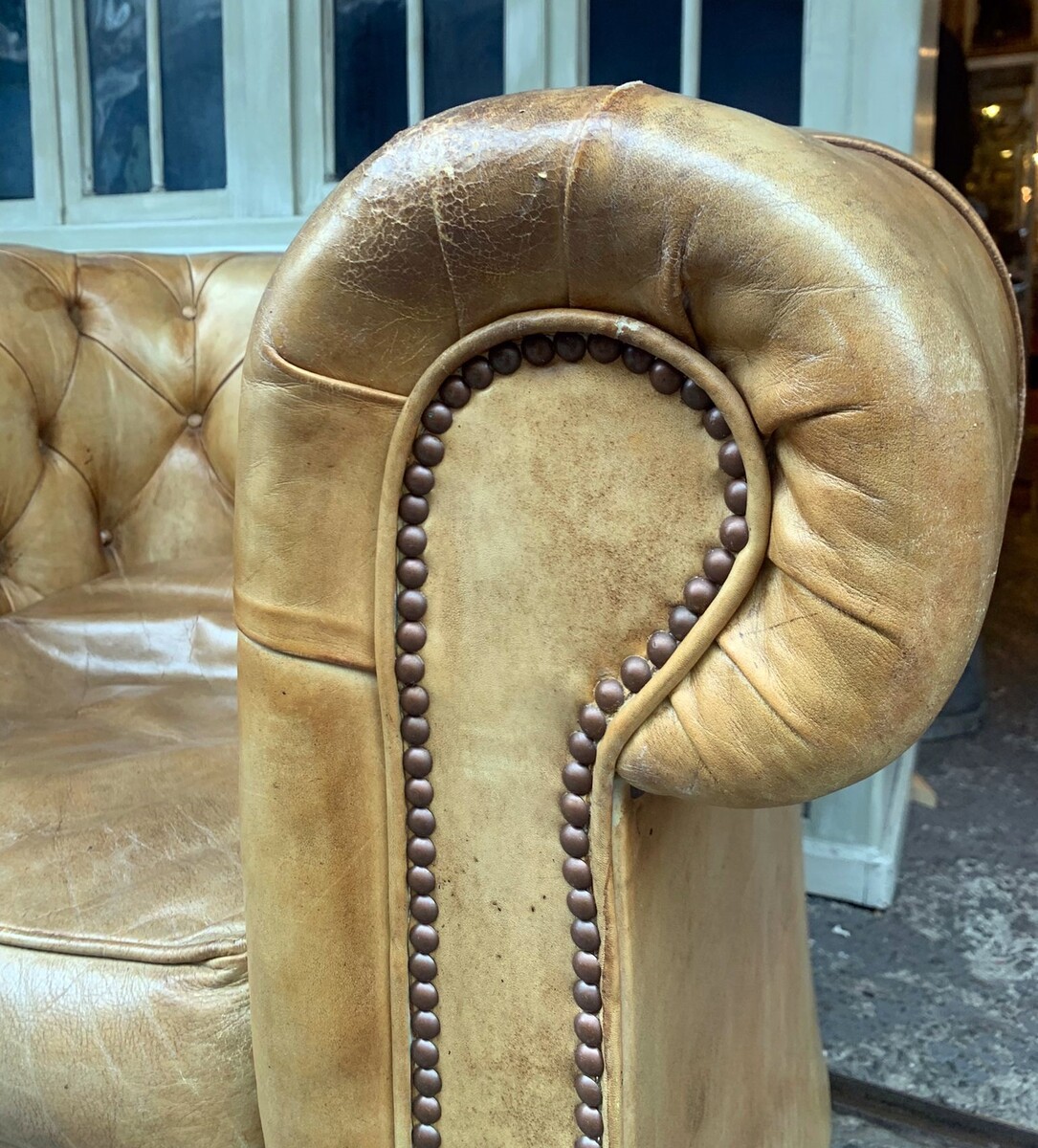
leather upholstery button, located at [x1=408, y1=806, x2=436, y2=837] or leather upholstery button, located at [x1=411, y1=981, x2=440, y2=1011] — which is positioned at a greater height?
leather upholstery button, located at [x1=408, y1=806, x2=436, y2=837]

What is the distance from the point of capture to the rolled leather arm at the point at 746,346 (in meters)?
0.42

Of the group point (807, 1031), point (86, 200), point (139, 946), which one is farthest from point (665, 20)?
point (139, 946)

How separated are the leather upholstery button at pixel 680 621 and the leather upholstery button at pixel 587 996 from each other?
18 cm

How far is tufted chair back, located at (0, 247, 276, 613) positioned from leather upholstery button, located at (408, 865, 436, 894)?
0.83m

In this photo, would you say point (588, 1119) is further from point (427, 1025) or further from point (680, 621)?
point (680, 621)

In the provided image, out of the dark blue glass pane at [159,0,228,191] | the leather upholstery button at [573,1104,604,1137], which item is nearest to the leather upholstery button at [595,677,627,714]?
the leather upholstery button at [573,1104,604,1137]

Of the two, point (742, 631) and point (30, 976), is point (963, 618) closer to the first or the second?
point (742, 631)

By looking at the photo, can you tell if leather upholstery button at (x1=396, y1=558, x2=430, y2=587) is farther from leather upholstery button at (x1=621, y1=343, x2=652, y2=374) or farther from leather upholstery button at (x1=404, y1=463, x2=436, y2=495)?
leather upholstery button at (x1=621, y1=343, x2=652, y2=374)

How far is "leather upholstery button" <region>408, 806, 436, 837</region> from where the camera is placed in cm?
56

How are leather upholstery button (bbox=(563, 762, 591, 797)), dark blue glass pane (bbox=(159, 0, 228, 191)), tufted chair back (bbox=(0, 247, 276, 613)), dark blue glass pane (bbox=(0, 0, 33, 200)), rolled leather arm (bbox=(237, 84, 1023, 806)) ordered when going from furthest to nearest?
dark blue glass pane (bbox=(0, 0, 33, 200)) → dark blue glass pane (bbox=(159, 0, 228, 191)) → tufted chair back (bbox=(0, 247, 276, 613)) → leather upholstery button (bbox=(563, 762, 591, 797)) → rolled leather arm (bbox=(237, 84, 1023, 806))

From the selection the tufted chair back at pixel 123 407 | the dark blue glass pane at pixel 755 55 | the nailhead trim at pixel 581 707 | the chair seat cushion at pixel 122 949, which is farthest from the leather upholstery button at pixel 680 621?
the dark blue glass pane at pixel 755 55

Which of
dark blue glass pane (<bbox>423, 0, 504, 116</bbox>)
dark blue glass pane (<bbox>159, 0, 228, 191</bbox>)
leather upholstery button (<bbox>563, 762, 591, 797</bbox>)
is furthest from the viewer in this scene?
dark blue glass pane (<bbox>159, 0, 228, 191</bbox>)

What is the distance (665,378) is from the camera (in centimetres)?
47

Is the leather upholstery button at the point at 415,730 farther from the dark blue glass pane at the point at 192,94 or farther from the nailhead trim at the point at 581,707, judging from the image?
the dark blue glass pane at the point at 192,94
